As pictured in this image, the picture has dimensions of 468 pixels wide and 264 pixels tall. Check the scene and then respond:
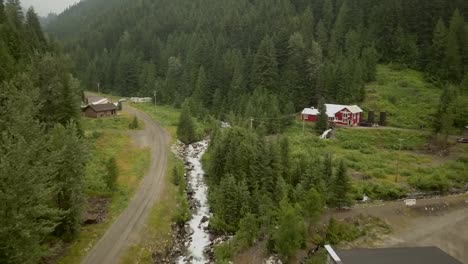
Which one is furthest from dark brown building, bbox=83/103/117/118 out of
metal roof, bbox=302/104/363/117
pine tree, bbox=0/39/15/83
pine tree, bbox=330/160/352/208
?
pine tree, bbox=330/160/352/208

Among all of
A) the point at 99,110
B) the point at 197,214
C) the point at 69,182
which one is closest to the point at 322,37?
the point at 99,110

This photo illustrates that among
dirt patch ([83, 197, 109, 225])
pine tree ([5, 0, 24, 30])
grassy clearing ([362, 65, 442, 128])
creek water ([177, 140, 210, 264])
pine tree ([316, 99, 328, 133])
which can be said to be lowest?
creek water ([177, 140, 210, 264])

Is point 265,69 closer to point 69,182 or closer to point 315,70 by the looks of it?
point 315,70

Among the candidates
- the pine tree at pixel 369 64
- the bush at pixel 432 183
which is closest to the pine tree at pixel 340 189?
the bush at pixel 432 183

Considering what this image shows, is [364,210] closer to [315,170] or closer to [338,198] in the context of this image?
[338,198]

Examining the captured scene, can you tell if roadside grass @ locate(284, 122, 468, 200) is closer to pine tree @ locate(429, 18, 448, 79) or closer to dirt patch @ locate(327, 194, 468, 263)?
dirt patch @ locate(327, 194, 468, 263)

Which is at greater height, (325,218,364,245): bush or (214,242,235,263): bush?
(325,218,364,245): bush


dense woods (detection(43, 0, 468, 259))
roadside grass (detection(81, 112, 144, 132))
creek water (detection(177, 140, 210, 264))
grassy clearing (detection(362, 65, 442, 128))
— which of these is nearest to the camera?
creek water (detection(177, 140, 210, 264))
